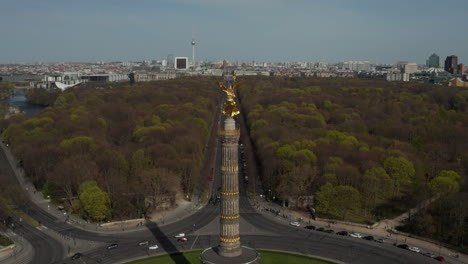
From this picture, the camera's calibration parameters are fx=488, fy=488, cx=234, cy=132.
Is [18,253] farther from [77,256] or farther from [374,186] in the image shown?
[374,186]

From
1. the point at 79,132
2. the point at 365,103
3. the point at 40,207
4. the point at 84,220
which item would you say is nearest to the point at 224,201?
the point at 84,220

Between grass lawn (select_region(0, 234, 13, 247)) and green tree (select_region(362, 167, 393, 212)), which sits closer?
grass lawn (select_region(0, 234, 13, 247))

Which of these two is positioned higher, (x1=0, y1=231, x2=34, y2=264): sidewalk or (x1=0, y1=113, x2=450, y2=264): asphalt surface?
(x1=0, y1=113, x2=450, y2=264): asphalt surface

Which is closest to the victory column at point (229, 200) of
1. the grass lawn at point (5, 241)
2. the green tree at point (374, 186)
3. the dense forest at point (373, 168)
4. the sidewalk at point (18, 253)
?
the dense forest at point (373, 168)

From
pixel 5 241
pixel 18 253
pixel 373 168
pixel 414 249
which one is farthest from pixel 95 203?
pixel 414 249

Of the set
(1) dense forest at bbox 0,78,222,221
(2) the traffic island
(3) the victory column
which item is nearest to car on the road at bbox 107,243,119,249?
(1) dense forest at bbox 0,78,222,221

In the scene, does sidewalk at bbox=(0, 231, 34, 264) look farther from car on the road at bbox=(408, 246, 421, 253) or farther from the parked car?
the parked car
